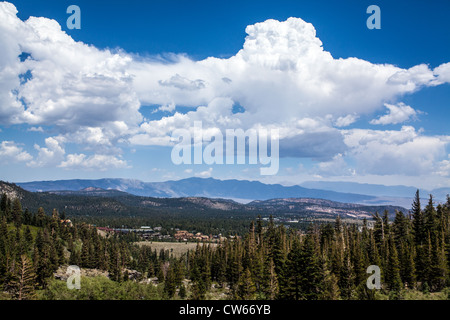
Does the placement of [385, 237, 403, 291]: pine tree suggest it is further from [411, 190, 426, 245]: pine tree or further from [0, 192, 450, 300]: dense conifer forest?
[411, 190, 426, 245]: pine tree

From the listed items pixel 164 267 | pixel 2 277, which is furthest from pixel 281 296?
pixel 164 267

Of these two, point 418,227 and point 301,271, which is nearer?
point 301,271

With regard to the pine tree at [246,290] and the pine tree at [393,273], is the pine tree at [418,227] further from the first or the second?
the pine tree at [246,290]

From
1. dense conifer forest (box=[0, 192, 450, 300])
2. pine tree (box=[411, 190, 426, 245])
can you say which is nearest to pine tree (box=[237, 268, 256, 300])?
Answer: dense conifer forest (box=[0, 192, 450, 300])

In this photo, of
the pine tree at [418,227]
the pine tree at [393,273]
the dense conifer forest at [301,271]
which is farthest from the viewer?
the pine tree at [418,227]

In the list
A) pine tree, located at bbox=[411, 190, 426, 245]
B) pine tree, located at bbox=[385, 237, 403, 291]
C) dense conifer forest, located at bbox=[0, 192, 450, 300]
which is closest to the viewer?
dense conifer forest, located at bbox=[0, 192, 450, 300]

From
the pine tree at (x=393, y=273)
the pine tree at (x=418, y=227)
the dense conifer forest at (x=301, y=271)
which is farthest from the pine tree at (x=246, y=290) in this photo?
the pine tree at (x=418, y=227)

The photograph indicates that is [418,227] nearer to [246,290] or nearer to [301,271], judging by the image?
[301,271]

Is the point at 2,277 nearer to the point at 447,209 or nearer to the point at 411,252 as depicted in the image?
the point at 411,252

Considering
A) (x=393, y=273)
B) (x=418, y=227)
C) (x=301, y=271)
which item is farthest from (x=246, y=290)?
(x=418, y=227)

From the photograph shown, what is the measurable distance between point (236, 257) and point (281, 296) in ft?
104

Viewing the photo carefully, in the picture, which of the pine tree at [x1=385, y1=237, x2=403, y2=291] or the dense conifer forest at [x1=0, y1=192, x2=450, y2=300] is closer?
the dense conifer forest at [x1=0, y1=192, x2=450, y2=300]

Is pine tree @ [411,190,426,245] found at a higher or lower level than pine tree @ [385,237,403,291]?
higher
